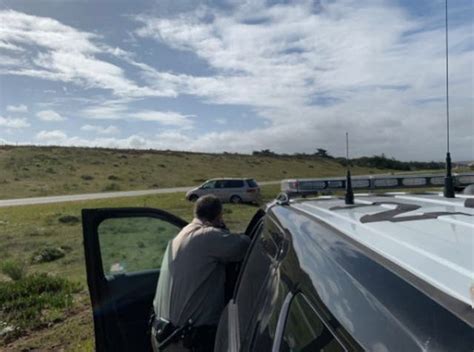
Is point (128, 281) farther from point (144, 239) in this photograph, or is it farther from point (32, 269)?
point (32, 269)

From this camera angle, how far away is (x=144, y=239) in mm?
4098

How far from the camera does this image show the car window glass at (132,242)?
12.1 feet

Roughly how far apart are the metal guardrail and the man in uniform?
503 millimetres

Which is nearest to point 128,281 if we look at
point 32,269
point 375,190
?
point 375,190

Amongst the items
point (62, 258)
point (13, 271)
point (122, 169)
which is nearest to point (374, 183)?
point (13, 271)

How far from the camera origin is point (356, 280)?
1.27m

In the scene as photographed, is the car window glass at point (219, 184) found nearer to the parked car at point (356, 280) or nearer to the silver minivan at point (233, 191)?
the silver minivan at point (233, 191)

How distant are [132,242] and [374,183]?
1904 millimetres

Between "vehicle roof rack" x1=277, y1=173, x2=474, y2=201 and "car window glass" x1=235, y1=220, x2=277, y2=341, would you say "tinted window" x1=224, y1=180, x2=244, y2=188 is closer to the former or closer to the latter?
"vehicle roof rack" x1=277, y1=173, x2=474, y2=201

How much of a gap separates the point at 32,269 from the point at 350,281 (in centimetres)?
1040

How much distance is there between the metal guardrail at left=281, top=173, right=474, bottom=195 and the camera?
3.03 metres

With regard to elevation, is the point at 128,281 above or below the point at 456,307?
below

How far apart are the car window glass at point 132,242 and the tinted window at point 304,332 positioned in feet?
7.51

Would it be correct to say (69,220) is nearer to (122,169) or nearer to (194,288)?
→ (194,288)
